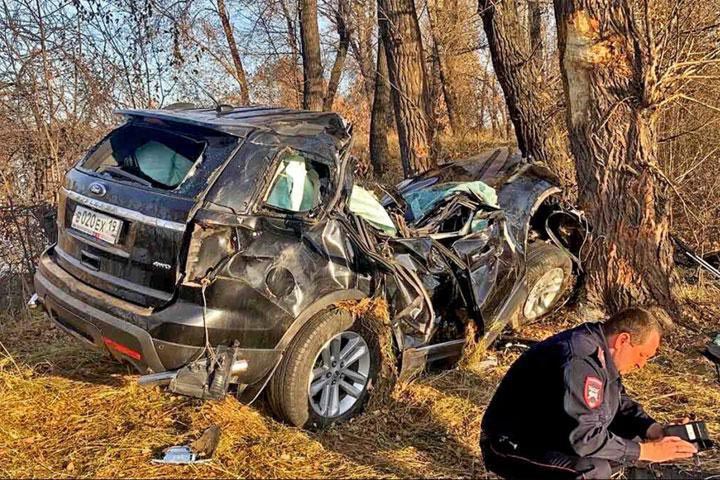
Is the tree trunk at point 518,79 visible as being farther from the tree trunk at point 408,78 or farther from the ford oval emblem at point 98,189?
the ford oval emblem at point 98,189

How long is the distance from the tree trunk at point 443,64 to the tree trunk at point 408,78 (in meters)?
5.92

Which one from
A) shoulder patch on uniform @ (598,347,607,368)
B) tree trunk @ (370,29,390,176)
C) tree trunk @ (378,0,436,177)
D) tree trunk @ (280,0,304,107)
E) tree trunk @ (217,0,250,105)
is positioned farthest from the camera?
tree trunk @ (280,0,304,107)

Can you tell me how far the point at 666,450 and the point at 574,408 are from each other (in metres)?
0.59

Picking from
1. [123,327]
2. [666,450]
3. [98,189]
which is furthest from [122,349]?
[666,450]

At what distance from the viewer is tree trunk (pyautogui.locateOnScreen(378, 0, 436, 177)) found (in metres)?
9.66

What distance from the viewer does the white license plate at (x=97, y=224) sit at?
3711mm

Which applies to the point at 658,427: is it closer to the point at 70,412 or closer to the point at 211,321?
the point at 211,321

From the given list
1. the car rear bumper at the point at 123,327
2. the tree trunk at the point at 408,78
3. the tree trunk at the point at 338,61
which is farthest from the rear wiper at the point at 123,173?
the tree trunk at the point at 338,61

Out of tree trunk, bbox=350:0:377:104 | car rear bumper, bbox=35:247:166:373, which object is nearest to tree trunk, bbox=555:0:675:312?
car rear bumper, bbox=35:247:166:373

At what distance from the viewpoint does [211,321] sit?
3.46m

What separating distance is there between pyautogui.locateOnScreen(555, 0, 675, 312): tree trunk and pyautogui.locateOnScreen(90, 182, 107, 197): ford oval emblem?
418 cm

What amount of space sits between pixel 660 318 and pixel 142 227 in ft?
9.27

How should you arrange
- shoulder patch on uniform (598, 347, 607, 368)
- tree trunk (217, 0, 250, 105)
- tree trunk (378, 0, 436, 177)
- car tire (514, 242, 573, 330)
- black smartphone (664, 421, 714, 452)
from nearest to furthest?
shoulder patch on uniform (598, 347, 607, 368)
black smartphone (664, 421, 714, 452)
car tire (514, 242, 573, 330)
tree trunk (378, 0, 436, 177)
tree trunk (217, 0, 250, 105)

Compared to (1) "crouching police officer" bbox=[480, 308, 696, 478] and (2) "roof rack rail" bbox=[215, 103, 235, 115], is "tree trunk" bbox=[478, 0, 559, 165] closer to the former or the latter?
(2) "roof rack rail" bbox=[215, 103, 235, 115]
